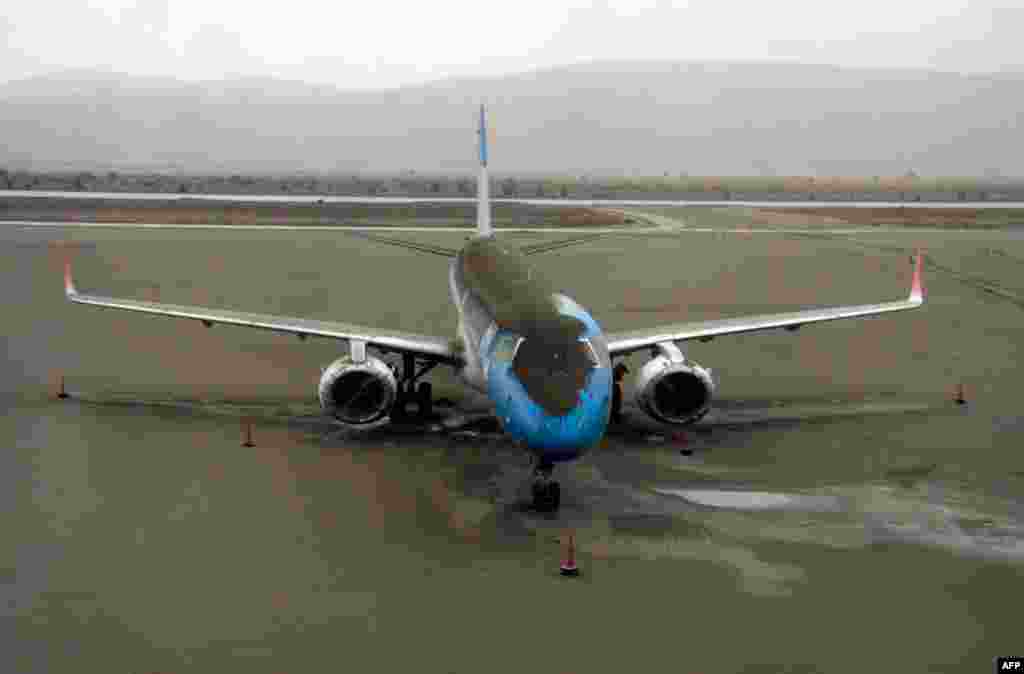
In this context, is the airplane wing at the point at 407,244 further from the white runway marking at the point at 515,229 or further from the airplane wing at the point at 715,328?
the airplane wing at the point at 715,328

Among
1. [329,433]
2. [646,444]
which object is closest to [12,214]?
[329,433]

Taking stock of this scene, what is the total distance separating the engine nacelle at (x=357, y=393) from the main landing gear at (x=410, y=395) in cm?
125

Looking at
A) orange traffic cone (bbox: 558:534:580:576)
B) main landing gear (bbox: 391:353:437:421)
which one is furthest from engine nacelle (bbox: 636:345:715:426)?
orange traffic cone (bbox: 558:534:580:576)

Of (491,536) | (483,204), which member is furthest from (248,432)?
(483,204)

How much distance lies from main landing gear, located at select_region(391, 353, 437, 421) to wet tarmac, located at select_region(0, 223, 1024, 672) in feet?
2.63

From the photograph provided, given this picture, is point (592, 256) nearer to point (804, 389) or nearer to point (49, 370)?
point (804, 389)

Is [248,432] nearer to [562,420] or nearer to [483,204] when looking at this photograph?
[562,420]

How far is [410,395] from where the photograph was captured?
25.7 meters

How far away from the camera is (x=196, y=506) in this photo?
18.7 m

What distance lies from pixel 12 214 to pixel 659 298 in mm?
54820

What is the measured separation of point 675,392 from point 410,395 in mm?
6634

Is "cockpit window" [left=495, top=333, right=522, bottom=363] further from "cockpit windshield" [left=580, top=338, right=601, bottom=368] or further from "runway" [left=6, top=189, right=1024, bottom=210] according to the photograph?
"runway" [left=6, top=189, right=1024, bottom=210]

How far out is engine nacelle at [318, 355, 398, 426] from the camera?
2300 cm

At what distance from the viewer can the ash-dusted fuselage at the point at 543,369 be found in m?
17.6
